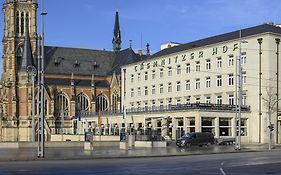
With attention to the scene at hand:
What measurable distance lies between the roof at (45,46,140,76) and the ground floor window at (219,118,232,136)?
5896 centimetres

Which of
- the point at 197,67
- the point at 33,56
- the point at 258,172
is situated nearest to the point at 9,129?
the point at 33,56

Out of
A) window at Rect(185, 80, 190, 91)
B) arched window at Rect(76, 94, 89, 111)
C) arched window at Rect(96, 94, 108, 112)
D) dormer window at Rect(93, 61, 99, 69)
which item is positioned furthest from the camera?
dormer window at Rect(93, 61, 99, 69)

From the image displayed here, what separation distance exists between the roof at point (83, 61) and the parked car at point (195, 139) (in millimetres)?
70424

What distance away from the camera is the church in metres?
117

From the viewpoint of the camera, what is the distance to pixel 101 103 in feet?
419

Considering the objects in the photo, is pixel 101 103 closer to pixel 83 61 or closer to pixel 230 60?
pixel 83 61

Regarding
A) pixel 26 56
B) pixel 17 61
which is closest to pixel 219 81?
pixel 26 56

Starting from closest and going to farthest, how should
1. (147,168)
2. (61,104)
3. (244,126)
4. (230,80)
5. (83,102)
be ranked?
1. (147,168)
2. (244,126)
3. (230,80)
4. (61,104)
5. (83,102)

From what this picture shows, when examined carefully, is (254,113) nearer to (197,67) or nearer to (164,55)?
(197,67)

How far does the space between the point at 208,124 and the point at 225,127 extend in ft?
10.1

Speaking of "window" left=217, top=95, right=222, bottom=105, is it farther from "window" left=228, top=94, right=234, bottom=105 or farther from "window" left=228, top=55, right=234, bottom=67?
"window" left=228, top=55, right=234, bottom=67

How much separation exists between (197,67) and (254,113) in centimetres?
1358

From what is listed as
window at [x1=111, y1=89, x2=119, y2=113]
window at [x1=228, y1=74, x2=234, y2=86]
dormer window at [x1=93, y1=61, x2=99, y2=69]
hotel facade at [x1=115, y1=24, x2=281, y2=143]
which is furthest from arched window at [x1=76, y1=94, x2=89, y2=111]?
window at [x1=228, y1=74, x2=234, y2=86]

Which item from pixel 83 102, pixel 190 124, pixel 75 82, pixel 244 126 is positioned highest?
pixel 75 82
